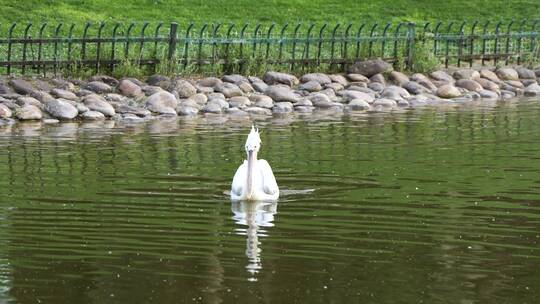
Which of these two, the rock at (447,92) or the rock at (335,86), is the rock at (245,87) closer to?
the rock at (335,86)

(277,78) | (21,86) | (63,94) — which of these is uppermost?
(21,86)

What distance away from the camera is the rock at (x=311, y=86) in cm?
2930

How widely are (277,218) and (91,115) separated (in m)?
11.2

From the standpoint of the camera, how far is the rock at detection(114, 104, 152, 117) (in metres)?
25.6

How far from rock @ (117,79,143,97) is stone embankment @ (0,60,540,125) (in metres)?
0.02

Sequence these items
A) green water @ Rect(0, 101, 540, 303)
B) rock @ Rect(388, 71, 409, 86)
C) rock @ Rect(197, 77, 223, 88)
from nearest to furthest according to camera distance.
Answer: green water @ Rect(0, 101, 540, 303)
rock @ Rect(197, 77, 223, 88)
rock @ Rect(388, 71, 409, 86)

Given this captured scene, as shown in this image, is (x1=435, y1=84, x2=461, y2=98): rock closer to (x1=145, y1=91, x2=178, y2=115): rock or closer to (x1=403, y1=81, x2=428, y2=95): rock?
(x1=403, y1=81, x2=428, y2=95): rock

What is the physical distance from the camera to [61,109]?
81.5ft

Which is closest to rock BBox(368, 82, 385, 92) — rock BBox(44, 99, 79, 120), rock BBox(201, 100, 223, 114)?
rock BBox(201, 100, 223, 114)

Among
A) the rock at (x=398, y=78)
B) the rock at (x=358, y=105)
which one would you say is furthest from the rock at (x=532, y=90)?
the rock at (x=358, y=105)

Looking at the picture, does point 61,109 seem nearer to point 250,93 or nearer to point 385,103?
point 250,93

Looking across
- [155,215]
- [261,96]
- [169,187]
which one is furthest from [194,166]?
[261,96]

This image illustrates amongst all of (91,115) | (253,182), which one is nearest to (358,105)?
(91,115)

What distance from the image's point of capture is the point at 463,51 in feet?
115
